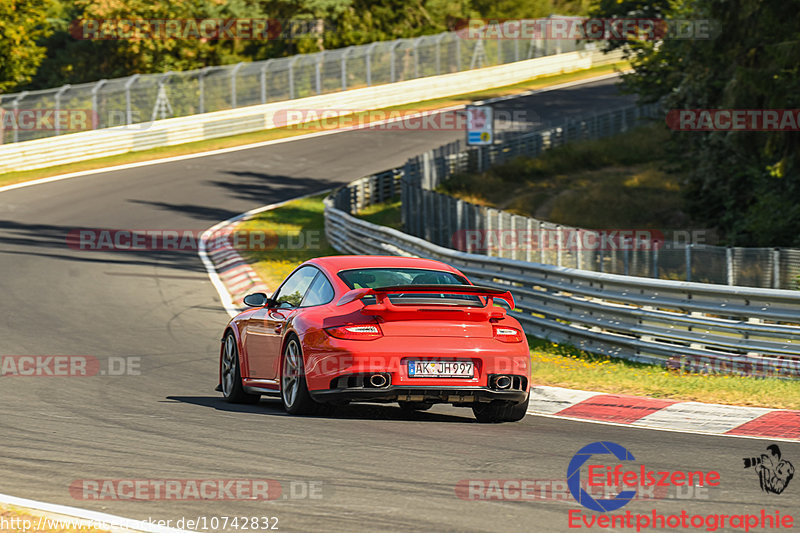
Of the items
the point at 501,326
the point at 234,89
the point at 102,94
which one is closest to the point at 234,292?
the point at 501,326

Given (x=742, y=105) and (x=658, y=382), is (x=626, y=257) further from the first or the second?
(x=742, y=105)

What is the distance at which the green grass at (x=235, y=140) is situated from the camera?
36719 mm

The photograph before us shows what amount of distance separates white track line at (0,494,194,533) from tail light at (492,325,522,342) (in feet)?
12.7

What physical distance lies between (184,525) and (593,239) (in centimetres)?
1179

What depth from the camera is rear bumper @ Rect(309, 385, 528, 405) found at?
8.49 m

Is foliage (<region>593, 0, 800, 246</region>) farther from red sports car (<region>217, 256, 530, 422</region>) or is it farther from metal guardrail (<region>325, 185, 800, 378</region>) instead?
red sports car (<region>217, 256, 530, 422</region>)

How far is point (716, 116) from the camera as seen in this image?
81.7ft

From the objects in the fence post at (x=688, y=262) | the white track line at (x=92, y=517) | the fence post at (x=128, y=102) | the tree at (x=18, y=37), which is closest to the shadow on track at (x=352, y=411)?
the white track line at (x=92, y=517)

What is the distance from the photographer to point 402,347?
8.51 metres

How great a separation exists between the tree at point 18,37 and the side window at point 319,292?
4044 cm

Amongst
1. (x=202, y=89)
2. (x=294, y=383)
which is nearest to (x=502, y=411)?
(x=294, y=383)

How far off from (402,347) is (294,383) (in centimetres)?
110

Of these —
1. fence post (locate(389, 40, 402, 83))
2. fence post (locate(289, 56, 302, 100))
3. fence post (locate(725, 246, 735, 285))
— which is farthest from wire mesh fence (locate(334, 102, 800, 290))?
fence post (locate(389, 40, 402, 83))

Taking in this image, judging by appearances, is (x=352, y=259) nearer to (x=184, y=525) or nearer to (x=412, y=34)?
(x=184, y=525)
